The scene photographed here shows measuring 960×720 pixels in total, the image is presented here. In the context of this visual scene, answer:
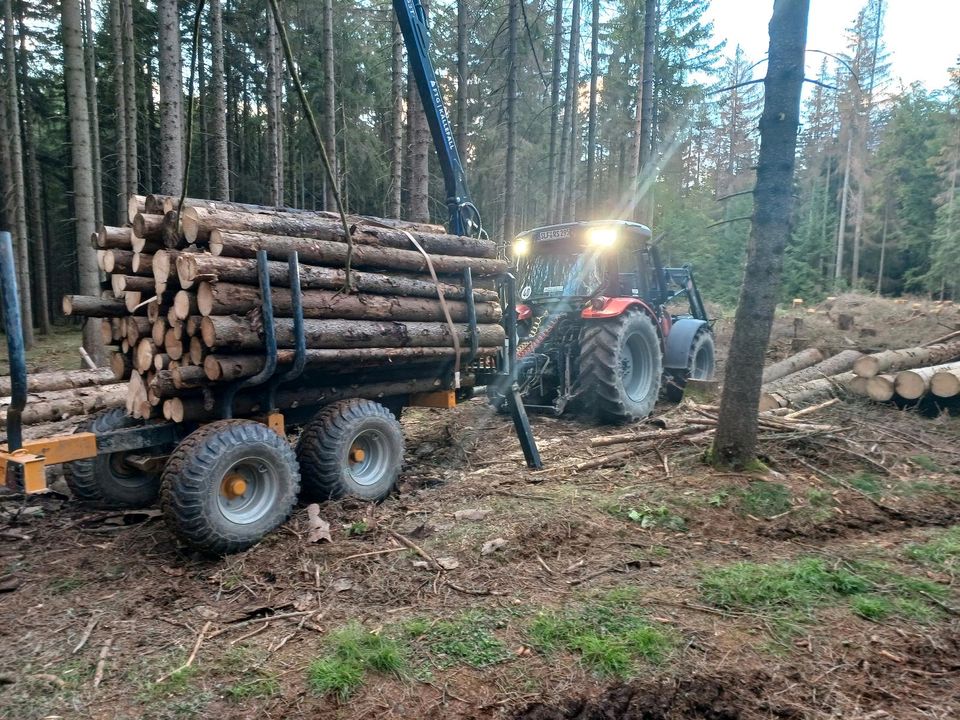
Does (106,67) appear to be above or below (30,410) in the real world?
above

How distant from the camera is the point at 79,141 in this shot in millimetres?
10273

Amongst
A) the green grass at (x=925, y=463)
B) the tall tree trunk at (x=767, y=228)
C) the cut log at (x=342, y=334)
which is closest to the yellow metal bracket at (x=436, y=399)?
the cut log at (x=342, y=334)

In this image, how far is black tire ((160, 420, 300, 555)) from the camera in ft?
12.7

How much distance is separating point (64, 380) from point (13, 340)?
4.64 metres

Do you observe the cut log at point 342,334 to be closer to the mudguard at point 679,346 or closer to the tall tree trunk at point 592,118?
the mudguard at point 679,346

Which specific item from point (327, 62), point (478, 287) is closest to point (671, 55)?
point (327, 62)

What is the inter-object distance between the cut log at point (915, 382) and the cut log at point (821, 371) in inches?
41.3

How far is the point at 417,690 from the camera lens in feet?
8.86

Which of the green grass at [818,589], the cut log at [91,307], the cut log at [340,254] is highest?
the cut log at [340,254]

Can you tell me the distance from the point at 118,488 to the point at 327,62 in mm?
12778

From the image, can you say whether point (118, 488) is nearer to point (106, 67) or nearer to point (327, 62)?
point (327, 62)

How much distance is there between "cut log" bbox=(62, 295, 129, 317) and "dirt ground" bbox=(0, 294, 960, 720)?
155cm

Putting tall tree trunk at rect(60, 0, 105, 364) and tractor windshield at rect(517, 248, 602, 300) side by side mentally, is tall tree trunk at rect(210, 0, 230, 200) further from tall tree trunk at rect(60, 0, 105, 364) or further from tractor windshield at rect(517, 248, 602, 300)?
tractor windshield at rect(517, 248, 602, 300)

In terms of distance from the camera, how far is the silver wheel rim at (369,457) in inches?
201
